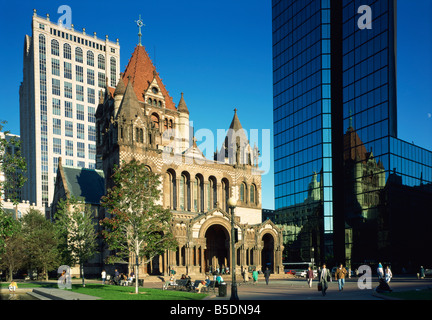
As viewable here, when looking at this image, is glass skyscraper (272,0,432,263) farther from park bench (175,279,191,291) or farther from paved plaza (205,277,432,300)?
park bench (175,279,191,291)

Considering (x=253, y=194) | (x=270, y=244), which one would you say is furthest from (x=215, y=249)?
(x=253, y=194)

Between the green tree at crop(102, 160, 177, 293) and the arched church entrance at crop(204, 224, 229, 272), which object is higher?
the green tree at crop(102, 160, 177, 293)

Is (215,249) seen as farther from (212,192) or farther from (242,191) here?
(242,191)

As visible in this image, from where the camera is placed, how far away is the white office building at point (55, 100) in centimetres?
12612

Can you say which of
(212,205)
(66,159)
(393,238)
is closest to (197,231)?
(212,205)

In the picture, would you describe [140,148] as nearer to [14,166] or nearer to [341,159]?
[14,166]

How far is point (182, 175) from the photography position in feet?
204

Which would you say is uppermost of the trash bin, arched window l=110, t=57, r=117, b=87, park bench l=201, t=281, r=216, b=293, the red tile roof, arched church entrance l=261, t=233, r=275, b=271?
arched window l=110, t=57, r=117, b=87

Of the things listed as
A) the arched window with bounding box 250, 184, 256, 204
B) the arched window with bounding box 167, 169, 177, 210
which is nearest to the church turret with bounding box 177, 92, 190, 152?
the arched window with bounding box 167, 169, 177, 210

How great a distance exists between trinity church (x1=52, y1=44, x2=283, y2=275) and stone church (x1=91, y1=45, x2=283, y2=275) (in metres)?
0.12

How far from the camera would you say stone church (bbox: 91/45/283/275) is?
181 ft

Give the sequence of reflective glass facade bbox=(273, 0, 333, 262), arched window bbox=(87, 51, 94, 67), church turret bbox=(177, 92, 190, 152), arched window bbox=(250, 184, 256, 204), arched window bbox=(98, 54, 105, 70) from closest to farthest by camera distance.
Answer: arched window bbox=(250, 184, 256, 204), church turret bbox=(177, 92, 190, 152), reflective glass facade bbox=(273, 0, 333, 262), arched window bbox=(87, 51, 94, 67), arched window bbox=(98, 54, 105, 70)
